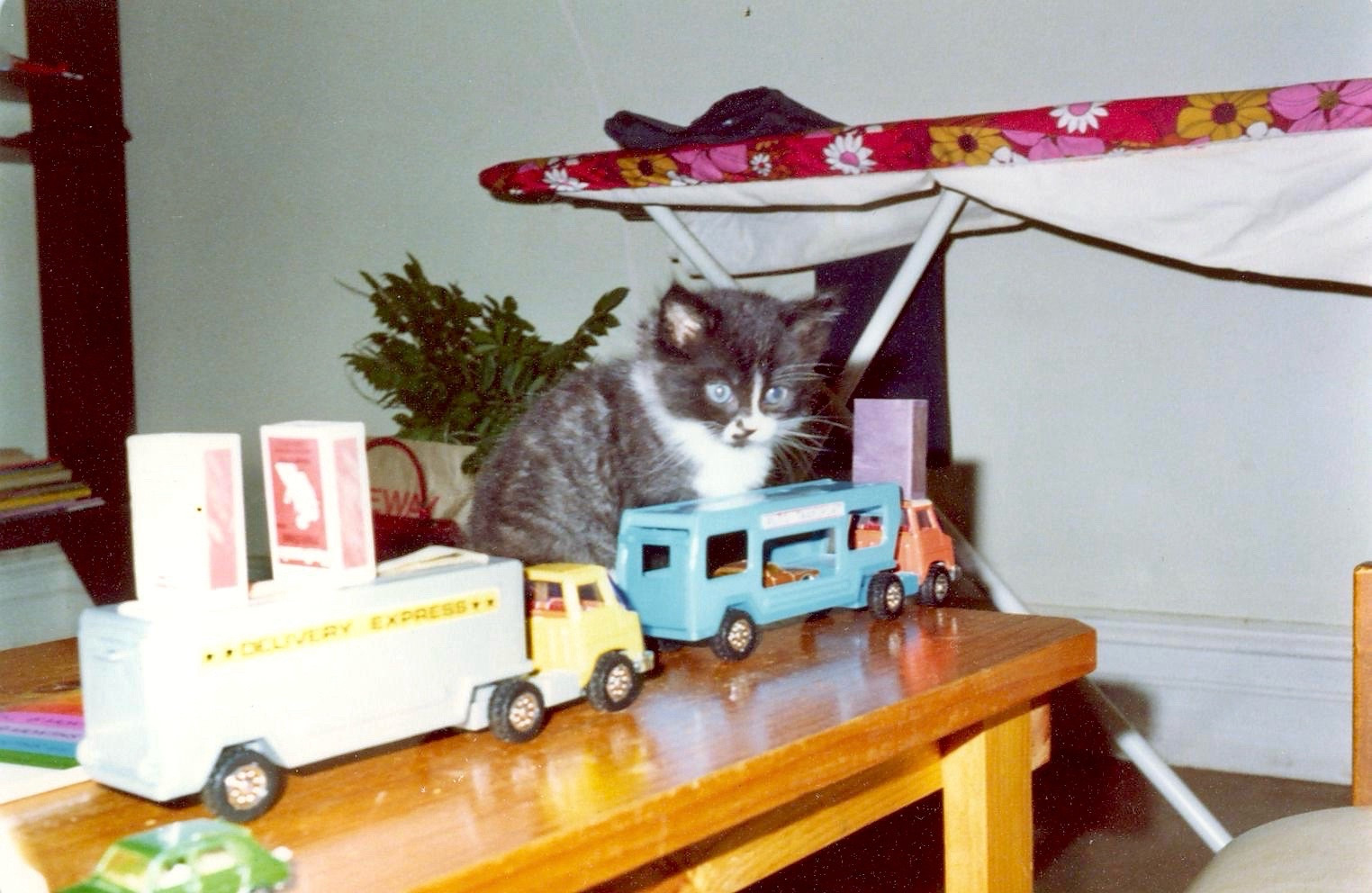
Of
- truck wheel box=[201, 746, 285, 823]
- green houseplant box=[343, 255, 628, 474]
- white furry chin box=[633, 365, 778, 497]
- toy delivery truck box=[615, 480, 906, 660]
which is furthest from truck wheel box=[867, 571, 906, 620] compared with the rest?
green houseplant box=[343, 255, 628, 474]

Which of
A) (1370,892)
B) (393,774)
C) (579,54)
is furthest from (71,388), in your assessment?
(1370,892)

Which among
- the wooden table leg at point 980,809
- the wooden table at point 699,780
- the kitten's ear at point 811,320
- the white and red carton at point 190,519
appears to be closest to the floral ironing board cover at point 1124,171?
the kitten's ear at point 811,320

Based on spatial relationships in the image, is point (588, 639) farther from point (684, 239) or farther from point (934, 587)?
point (684, 239)

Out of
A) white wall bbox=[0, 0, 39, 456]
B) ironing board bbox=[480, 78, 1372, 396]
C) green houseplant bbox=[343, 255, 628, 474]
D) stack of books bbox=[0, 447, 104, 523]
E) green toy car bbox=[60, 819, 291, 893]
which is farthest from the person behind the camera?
white wall bbox=[0, 0, 39, 456]

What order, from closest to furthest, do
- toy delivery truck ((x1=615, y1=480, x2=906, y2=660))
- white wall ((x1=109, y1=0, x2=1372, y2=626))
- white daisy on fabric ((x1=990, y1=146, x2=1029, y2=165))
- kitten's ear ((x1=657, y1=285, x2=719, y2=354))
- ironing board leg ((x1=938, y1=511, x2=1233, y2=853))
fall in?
toy delivery truck ((x1=615, y1=480, x2=906, y2=660)) → kitten's ear ((x1=657, y1=285, x2=719, y2=354)) → white daisy on fabric ((x1=990, y1=146, x2=1029, y2=165)) → ironing board leg ((x1=938, y1=511, x2=1233, y2=853)) → white wall ((x1=109, y1=0, x2=1372, y2=626))

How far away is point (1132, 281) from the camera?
1.82 m

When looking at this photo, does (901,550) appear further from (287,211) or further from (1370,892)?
(287,211)

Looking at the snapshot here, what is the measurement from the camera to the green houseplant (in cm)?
183

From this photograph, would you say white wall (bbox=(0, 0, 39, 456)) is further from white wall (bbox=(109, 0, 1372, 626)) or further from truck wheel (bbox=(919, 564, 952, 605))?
truck wheel (bbox=(919, 564, 952, 605))

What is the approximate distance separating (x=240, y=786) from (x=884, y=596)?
1.99ft

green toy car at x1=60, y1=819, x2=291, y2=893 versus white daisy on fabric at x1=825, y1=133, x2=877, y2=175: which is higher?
white daisy on fabric at x1=825, y1=133, x2=877, y2=175

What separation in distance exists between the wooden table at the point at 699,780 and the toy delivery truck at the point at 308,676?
1.0 inches

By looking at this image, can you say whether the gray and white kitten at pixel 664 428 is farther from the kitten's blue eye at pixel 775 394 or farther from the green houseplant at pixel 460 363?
the green houseplant at pixel 460 363

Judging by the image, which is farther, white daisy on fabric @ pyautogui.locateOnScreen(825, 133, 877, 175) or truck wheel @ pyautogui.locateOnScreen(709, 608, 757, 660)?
white daisy on fabric @ pyautogui.locateOnScreen(825, 133, 877, 175)
